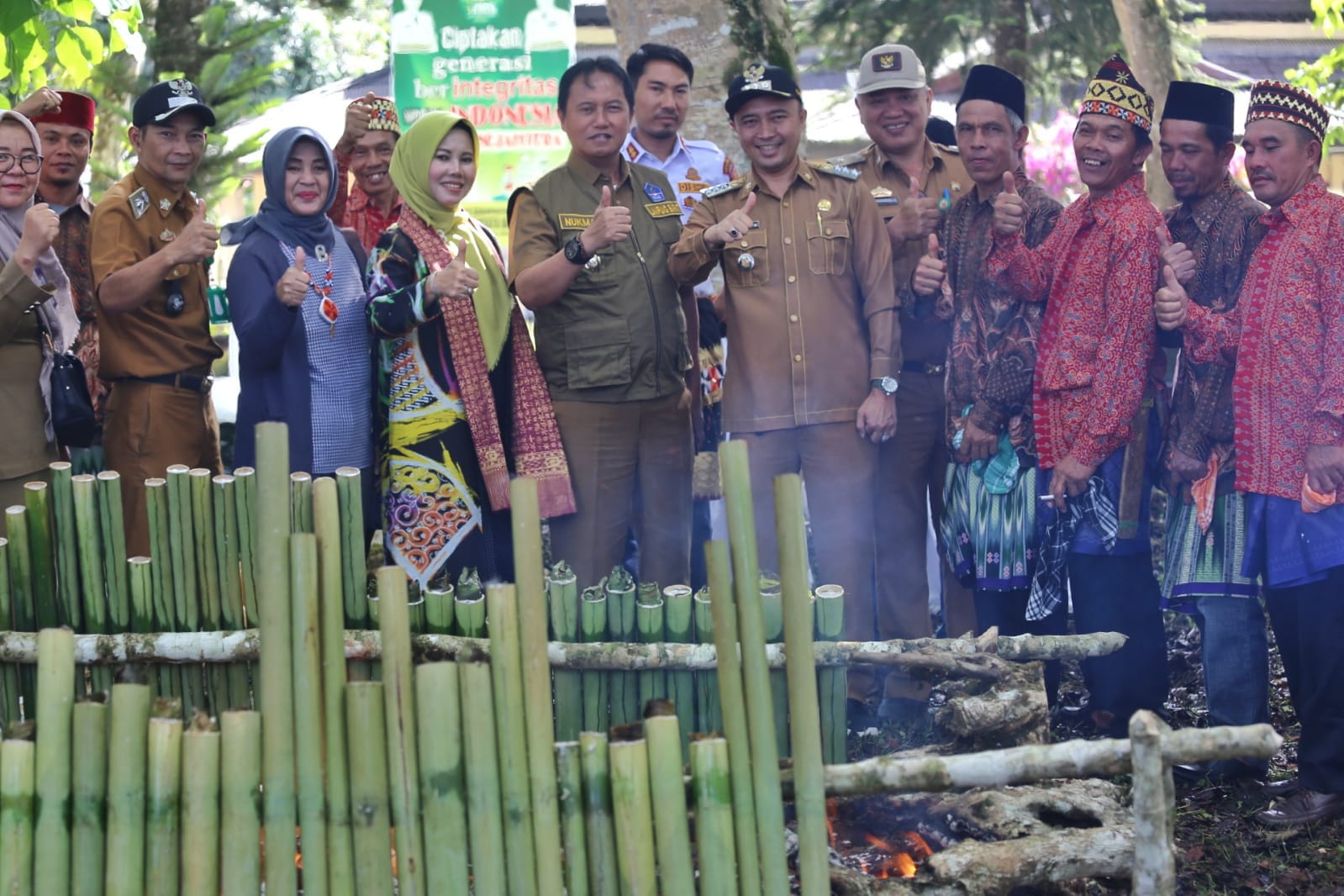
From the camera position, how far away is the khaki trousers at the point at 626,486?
4.97 metres

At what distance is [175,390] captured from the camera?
4977mm

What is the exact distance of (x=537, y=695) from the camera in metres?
2.83

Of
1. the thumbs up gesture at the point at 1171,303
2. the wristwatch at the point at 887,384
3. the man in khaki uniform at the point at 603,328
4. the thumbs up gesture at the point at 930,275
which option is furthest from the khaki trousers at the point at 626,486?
the thumbs up gesture at the point at 1171,303

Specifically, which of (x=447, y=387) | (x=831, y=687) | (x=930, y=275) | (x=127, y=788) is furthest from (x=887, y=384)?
(x=127, y=788)

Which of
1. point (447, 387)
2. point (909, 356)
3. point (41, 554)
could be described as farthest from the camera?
point (909, 356)

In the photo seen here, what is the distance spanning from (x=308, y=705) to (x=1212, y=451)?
2.83 m

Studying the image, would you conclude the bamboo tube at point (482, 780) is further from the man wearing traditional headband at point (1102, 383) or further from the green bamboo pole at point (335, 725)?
the man wearing traditional headband at point (1102, 383)

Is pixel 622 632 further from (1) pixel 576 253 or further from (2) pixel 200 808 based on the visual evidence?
(1) pixel 576 253

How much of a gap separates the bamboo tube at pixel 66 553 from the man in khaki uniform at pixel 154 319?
1135 mm

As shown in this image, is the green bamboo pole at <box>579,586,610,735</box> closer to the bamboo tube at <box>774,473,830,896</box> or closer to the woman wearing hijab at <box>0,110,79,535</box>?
the bamboo tube at <box>774,473,830,896</box>

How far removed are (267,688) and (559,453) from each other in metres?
2.15

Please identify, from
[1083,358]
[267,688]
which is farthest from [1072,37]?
[267,688]

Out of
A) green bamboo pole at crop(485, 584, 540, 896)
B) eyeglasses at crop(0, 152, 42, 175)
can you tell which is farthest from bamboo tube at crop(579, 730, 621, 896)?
eyeglasses at crop(0, 152, 42, 175)

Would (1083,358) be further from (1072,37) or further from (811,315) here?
(1072,37)
